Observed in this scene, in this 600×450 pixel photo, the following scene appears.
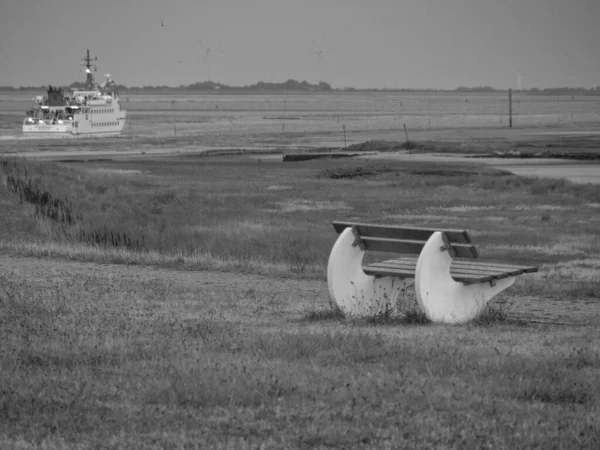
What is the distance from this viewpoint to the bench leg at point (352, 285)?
10250 mm

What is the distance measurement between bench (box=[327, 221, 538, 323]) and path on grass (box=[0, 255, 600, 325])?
0.61m

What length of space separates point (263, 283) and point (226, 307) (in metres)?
2.84

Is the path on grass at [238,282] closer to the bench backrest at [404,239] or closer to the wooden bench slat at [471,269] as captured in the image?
the wooden bench slat at [471,269]

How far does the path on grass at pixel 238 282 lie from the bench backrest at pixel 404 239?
1.26 metres

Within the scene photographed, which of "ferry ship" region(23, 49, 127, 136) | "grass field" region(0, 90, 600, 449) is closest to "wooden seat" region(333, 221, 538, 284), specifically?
"grass field" region(0, 90, 600, 449)

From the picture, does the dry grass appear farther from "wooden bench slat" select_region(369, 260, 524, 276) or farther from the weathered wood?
"wooden bench slat" select_region(369, 260, 524, 276)

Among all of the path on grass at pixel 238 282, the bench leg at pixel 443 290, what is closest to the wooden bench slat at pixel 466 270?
the bench leg at pixel 443 290

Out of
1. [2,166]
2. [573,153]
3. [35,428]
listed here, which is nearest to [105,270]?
[35,428]

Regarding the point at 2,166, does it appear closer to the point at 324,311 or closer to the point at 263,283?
the point at 263,283

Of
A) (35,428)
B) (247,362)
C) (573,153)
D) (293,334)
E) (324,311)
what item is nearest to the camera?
(35,428)

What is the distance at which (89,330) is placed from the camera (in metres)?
8.96

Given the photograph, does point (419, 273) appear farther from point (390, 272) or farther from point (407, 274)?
point (390, 272)

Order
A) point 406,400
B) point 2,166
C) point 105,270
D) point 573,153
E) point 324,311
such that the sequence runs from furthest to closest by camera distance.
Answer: point 573,153, point 2,166, point 105,270, point 324,311, point 406,400

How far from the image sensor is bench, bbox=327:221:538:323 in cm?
968
